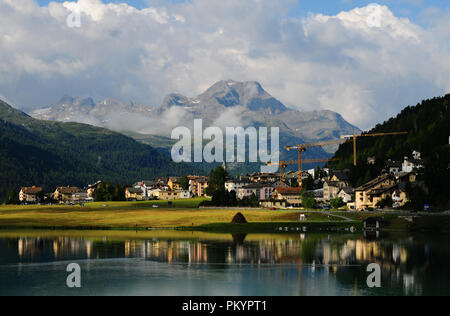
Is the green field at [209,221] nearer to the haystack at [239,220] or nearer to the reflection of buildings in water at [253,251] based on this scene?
the haystack at [239,220]

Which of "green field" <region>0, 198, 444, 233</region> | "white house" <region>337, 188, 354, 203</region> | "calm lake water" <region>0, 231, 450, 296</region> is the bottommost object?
"calm lake water" <region>0, 231, 450, 296</region>

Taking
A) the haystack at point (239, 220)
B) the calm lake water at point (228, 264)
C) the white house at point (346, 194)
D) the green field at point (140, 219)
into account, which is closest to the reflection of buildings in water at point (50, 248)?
the calm lake water at point (228, 264)

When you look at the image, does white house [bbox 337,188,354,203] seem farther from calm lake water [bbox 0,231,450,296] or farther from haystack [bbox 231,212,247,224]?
calm lake water [bbox 0,231,450,296]

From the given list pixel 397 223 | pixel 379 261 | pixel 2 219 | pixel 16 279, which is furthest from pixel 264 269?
pixel 2 219

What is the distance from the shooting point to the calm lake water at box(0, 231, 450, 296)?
5678 centimetres

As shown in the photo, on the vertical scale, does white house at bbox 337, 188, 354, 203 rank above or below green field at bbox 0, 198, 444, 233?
above

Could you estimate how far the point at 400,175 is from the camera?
179500mm

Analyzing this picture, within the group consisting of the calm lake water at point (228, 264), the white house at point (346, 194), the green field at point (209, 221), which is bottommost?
the calm lake water at point (228, 264)

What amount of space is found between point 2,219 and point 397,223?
10377cm

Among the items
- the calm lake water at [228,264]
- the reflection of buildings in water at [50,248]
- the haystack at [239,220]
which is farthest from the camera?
the haystack at [239,220]

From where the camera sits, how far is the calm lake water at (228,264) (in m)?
56.8

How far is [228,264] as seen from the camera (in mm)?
73312

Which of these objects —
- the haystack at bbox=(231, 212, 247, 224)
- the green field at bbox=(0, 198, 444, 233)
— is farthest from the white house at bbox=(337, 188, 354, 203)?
the haystack at bbox=(231, 212, 247, 224)

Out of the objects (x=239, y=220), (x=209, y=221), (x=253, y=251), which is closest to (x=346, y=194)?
(x=239, y=220)
